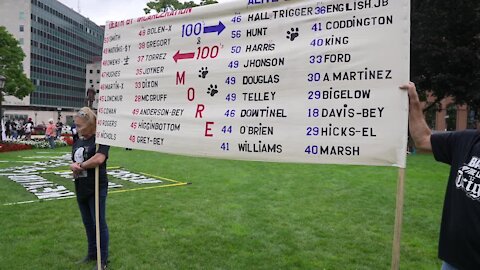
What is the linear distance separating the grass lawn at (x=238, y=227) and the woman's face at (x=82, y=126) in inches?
65.1

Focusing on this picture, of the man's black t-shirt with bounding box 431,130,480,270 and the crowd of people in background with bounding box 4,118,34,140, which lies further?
the crowd of people in background with bounding box 4,118,34,140

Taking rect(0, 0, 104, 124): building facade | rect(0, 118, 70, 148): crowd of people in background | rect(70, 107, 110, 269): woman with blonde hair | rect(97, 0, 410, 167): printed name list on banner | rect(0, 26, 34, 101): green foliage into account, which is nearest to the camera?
rect(97, 0, 410, 167): printed name list on banner

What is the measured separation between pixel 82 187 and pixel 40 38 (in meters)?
107

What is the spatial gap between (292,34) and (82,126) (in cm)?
282

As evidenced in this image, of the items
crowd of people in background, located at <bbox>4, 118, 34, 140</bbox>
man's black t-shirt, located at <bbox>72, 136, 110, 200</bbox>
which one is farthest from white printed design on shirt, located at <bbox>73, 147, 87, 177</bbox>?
crowd of people in background, located at <bbox>4, 118, 34, 140</bbox>

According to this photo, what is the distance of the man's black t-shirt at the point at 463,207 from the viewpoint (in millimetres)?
2539

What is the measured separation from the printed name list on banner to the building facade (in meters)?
91.4

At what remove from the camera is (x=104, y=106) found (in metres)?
4.71

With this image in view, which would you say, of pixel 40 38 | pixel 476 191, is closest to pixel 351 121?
pixel 476 191

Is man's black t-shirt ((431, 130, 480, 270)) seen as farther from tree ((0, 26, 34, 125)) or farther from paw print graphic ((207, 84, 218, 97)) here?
tree ((0, 26, 34, 125))

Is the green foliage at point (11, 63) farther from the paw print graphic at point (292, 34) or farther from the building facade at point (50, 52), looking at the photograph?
the paw print graphic at point (292, 34)

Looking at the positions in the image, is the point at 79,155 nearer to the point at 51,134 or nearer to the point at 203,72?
the point at 203,72

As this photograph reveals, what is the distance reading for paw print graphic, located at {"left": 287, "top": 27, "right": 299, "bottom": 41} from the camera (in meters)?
3.42

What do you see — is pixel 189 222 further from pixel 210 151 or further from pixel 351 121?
pixel 351 121
